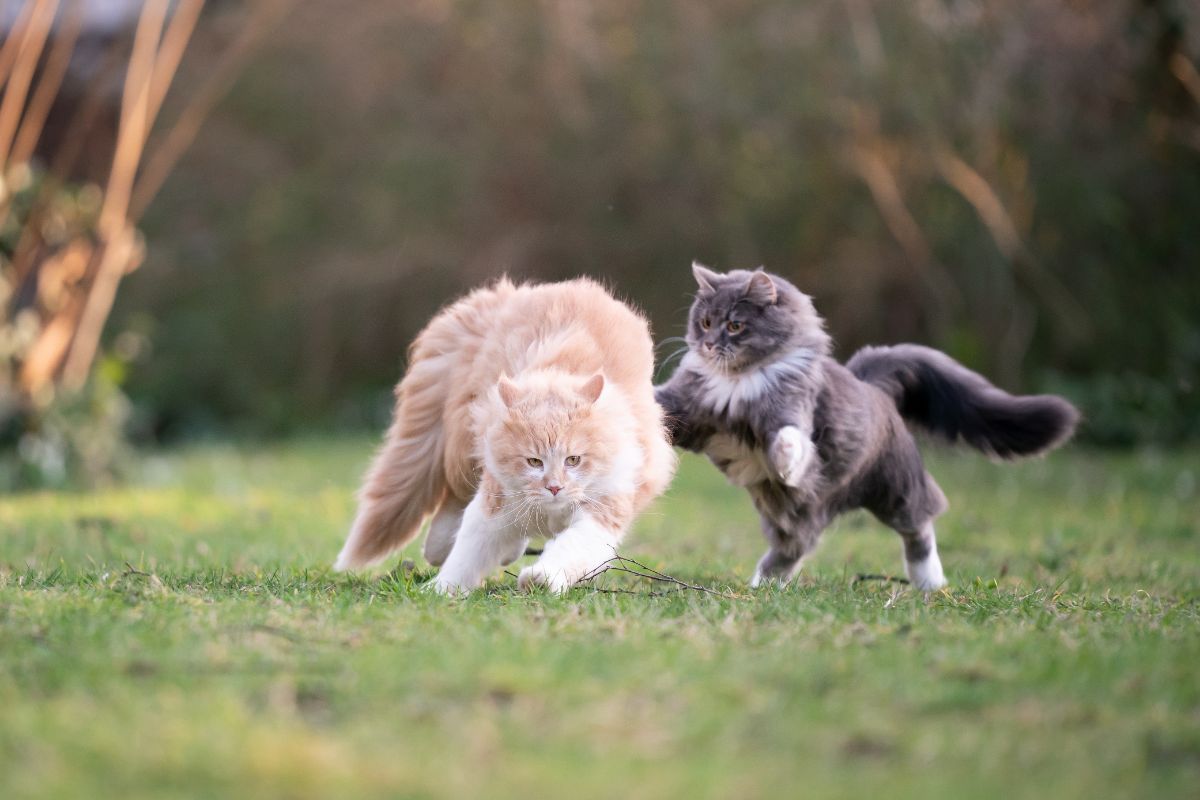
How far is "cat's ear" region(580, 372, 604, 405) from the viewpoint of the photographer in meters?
3.80

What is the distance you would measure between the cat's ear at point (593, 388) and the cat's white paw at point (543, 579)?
0.52 metres

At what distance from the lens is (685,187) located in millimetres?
10750

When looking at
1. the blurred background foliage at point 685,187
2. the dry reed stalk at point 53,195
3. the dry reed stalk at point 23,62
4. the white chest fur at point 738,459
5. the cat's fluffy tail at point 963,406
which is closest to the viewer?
the white chest fur at point 738,459

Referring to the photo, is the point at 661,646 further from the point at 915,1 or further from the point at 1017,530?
the point at 915,1

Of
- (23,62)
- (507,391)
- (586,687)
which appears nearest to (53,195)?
(23,62)

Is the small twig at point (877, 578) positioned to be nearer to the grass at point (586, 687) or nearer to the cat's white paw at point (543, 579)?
the grass at point (586, 687)

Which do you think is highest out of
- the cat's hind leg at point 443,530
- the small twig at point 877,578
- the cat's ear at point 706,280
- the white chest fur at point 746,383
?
the cat's ear at point 706,280

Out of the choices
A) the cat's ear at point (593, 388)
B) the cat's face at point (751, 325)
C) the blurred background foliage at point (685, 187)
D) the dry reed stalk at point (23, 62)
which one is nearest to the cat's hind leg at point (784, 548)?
the cat's face at point (751, 325)

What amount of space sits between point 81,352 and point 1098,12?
6976mm

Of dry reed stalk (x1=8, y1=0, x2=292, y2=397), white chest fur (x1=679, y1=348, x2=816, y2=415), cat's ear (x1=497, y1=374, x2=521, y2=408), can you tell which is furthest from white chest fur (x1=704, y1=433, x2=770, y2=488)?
dry reed stalk (x1=8, y1=0, x2=292, y2=397)

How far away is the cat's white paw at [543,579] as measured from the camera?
361 cm

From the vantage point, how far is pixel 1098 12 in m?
8.58

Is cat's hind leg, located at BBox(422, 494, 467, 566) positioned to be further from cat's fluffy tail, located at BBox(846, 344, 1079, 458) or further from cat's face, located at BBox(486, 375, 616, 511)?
cat's fluffy tail, located at BBox(846, 344, 1079, 458)

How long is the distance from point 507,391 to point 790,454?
852 mm
